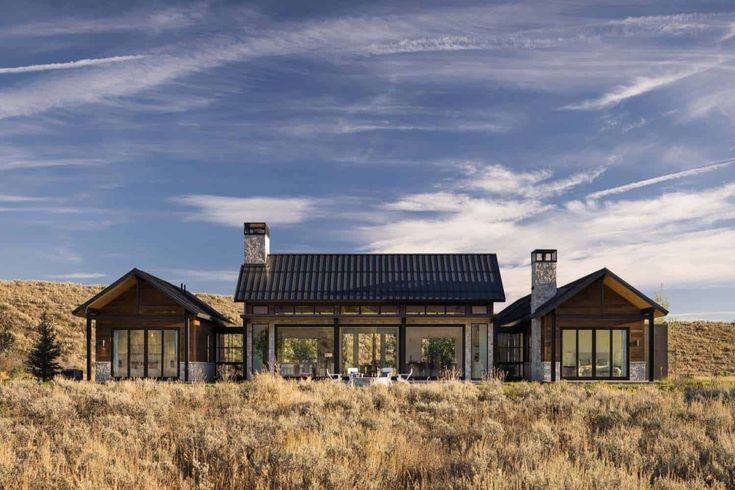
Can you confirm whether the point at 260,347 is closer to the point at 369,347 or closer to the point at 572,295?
the point at 369,347

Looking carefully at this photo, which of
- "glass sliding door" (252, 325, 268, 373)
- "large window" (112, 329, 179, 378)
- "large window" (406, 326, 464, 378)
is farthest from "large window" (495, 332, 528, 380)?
"large window" (112, 329, 179, 378)

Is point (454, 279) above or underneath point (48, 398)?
above

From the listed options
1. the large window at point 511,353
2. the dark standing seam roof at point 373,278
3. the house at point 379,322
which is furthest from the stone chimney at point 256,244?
the large window at point 511,353

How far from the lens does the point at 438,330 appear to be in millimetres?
28078

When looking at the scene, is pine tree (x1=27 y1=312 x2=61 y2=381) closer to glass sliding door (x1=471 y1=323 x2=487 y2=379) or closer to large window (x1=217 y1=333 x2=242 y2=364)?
large window (x1=217 y1=333 x2=242 y2=364)

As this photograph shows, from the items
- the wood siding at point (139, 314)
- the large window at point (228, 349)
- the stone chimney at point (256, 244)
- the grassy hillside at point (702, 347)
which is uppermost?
the stone chimney at point (256, 244)

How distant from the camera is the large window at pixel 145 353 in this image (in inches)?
1036

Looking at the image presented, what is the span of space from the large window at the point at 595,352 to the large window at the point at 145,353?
1411 centimetres

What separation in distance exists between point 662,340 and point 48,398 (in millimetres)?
22284

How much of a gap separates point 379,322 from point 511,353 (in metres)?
6.55

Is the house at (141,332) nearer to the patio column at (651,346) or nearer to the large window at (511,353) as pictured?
the large window at (511,353)

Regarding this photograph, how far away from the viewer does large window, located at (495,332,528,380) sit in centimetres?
2943

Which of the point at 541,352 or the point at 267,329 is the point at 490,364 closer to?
the point at 541,352

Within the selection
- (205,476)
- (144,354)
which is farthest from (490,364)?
(205,476)
